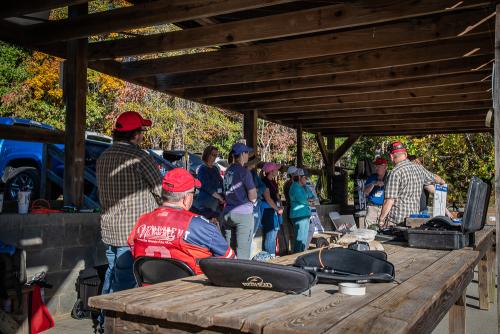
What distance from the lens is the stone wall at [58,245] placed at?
186 inches

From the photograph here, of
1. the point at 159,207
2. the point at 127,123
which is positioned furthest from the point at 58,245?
the point at 159,207

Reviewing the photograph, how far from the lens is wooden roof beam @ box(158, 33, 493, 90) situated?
19.1 ft

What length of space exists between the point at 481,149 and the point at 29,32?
15204 millimetres

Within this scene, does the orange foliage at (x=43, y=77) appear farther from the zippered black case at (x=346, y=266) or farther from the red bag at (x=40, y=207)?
the zippered black case at (x=346, y=266)

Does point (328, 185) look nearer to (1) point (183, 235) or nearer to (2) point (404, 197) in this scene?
(2) point (404, 197)

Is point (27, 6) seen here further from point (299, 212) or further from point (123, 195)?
point (299, 212)

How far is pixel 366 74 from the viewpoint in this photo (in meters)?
7.38

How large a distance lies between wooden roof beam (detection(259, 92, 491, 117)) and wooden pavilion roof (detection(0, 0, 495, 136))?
2 cm

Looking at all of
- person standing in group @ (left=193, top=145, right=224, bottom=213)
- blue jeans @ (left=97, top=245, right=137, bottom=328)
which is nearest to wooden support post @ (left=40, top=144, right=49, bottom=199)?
person standing in group @ (left=193, top=145, right=224, bottom=213)

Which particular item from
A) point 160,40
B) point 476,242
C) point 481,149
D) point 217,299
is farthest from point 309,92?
point 481,149

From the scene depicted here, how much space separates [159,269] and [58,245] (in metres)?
2.83

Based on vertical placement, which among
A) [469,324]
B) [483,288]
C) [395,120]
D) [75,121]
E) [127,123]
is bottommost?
[469,324]

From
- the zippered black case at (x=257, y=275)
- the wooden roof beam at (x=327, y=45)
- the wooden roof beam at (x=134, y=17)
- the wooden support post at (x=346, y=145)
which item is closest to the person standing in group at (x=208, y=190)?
the wooden roof beam at (x=327, y=45)

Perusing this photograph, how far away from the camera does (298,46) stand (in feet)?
19.8
